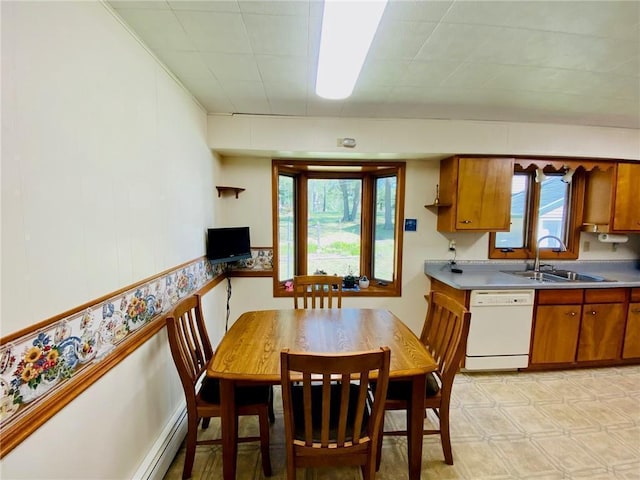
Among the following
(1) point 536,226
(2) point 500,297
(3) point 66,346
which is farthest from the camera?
(1) point 536,226

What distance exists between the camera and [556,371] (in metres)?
2.77

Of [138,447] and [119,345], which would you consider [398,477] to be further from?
[119,345]

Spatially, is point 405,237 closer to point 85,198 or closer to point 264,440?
point 264,440

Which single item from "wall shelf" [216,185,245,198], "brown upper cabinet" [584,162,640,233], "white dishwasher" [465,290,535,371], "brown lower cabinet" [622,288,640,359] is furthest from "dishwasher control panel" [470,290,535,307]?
"wall shelf" [216,185,245,198]

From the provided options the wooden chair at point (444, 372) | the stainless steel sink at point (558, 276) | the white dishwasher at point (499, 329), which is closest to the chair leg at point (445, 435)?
the wooden chair at point (444, 372)

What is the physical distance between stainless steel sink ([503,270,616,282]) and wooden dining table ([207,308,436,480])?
1.91 metres

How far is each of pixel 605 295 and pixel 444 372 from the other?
7.22ft

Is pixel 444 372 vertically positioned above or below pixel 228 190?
below

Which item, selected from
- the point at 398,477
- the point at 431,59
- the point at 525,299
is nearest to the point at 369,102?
the point at 431,59

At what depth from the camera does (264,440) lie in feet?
5.22

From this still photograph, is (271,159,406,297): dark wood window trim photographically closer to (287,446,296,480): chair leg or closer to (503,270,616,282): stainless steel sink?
(503,270,616,282): stainless steel sink

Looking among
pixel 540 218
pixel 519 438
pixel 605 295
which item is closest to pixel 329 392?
pixel 519 438

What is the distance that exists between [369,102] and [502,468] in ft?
8.55

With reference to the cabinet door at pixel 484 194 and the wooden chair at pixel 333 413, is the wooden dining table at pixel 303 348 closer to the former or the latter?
the wooden chair at pixel 333 413
